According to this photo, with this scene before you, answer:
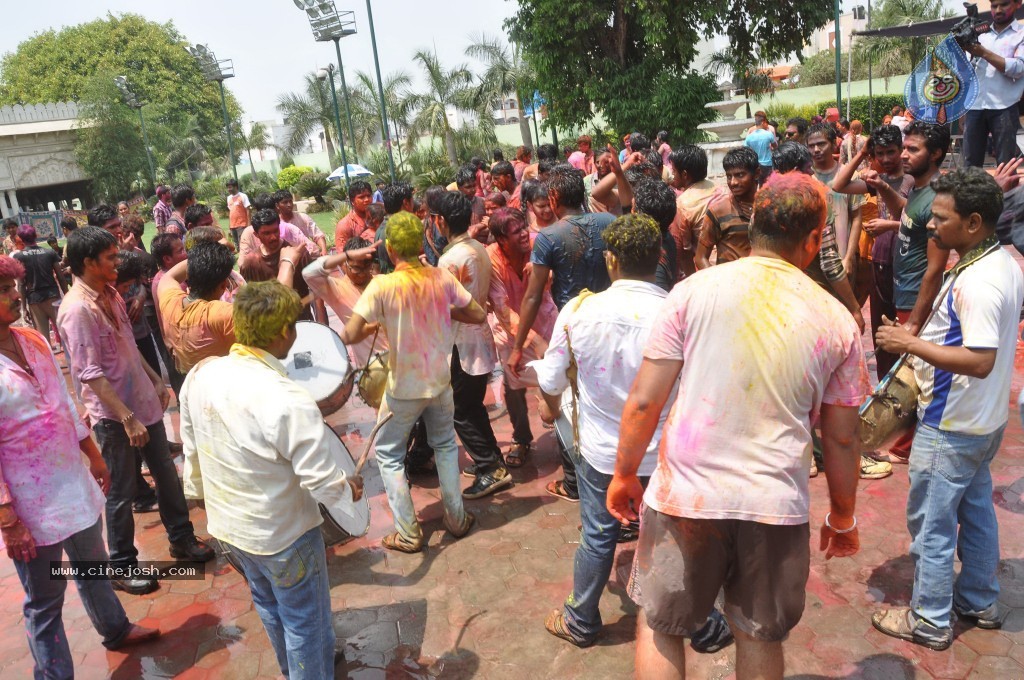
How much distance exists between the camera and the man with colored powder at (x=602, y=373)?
9.27ft

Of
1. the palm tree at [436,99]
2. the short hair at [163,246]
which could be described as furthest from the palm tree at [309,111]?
the short hair at [163,246]

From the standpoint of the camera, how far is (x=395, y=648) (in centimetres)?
342

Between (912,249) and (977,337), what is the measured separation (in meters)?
1.82

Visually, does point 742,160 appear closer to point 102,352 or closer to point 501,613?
point 501,613

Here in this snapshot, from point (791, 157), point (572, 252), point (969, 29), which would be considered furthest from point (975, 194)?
point (969, 29)

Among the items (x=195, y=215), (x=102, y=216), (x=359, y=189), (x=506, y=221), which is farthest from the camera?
(x=359, y=189)

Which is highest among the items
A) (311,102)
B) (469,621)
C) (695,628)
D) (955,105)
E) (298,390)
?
(311,102)

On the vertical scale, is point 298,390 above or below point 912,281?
above

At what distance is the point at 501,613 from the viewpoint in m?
3.58

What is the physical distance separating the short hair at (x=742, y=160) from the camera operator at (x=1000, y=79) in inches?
93.6

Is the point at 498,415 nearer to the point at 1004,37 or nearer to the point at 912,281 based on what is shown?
the point at 912,281

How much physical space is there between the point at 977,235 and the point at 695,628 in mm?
1852

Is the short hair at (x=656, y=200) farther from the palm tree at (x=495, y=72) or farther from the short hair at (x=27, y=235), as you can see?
the palm tree at (x=495, y=72)

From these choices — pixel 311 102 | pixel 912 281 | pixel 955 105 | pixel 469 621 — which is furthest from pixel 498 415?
pixel 311 102
